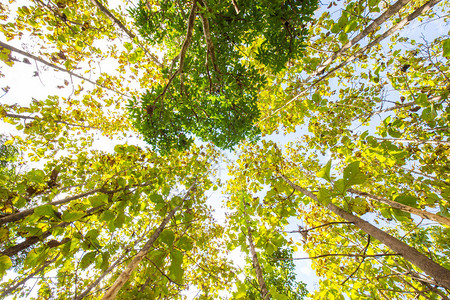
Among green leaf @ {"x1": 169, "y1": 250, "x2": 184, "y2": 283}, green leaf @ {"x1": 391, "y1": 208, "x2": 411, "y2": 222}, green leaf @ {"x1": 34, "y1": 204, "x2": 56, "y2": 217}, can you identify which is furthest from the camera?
green leaf @ {"x1": 391, "y1": 208, "x2": 411, "y2": 222}

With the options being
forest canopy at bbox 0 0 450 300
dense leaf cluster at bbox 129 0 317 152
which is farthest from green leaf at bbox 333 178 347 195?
dense leaf cluster at bbox 129 0 317 152

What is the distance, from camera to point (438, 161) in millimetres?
3908

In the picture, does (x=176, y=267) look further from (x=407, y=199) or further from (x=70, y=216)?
(x=407, y=199)

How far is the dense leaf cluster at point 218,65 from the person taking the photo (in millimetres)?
2607

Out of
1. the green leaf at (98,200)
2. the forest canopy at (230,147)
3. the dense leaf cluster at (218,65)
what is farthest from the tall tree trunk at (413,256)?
the dense leaf cluster at (218,65)

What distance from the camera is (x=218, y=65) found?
A: 2.96m

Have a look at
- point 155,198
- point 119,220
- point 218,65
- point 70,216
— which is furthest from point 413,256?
point 218,65

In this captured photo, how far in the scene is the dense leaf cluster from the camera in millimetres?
2607

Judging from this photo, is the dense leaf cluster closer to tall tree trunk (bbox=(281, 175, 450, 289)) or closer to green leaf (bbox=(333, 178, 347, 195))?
green leaf (bbox=(333, 178, 347, 195))

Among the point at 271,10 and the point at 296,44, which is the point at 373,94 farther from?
the point at 271,10

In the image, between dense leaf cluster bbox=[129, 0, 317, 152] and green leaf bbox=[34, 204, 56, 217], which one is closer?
green leaf bbox=[34, 204, 56, 217]

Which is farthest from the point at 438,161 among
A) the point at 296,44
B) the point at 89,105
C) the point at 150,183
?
A: the point at 89,105

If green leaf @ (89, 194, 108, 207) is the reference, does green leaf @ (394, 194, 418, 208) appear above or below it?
A: above

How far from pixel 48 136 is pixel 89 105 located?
1491mm
